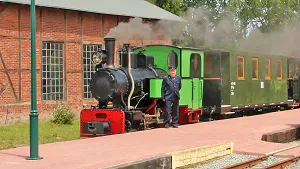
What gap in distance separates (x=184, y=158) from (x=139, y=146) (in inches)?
53.7

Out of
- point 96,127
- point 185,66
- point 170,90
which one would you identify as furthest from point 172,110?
point 96,127

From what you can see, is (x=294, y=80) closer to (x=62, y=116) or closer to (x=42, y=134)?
(x=62, y=116)

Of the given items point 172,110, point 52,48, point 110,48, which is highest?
point 52,48

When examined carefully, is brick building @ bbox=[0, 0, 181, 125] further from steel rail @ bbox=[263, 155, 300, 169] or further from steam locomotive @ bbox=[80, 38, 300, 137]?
steel rail @ bbox=[263, 155, 300, 169]

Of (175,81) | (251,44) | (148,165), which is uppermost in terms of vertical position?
(251,44)

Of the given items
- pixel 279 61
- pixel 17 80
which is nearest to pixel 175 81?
pixel 17 80

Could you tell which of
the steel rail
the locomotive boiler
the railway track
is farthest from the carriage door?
the steel rail

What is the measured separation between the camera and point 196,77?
16.8 m

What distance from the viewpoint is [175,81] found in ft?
48.4

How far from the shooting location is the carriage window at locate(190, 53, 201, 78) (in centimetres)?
1652

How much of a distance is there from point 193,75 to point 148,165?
766 centimetres

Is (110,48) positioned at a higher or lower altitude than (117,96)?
higher

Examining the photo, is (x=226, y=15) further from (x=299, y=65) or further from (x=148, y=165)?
(x=148, y=165)

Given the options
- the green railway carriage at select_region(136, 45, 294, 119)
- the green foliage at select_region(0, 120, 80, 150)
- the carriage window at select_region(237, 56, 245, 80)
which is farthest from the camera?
the carriage window at select_region(237, 56, 245, 80)
